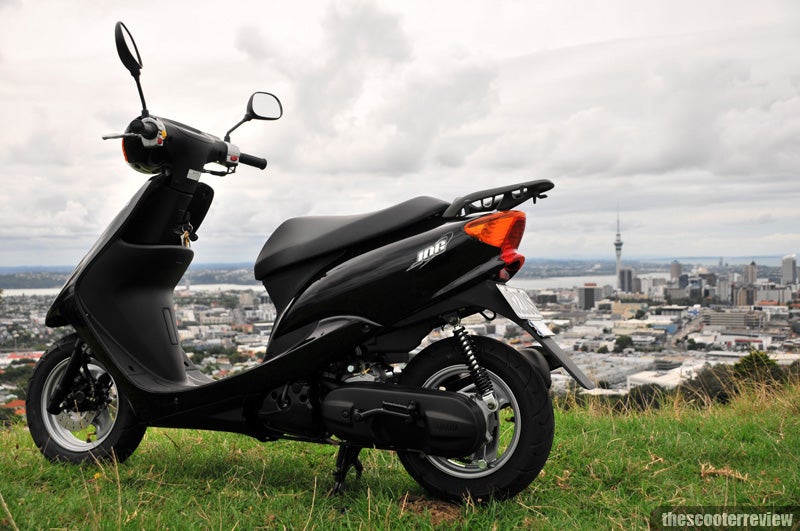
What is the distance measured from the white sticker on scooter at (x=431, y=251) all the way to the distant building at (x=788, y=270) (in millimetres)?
15748

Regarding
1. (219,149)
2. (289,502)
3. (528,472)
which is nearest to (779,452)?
(528,472)

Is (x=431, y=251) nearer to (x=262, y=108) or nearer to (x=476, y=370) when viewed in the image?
(x=476, y=370)

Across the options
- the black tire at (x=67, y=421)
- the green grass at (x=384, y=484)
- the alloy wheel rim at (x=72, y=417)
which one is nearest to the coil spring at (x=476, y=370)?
the green grass at (x=384, y=484)

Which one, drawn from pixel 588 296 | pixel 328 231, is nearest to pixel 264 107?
pixel 328 231

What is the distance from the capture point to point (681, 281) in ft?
70.7

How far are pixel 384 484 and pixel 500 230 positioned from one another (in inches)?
44.9

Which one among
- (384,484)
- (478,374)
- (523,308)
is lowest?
(384,484)

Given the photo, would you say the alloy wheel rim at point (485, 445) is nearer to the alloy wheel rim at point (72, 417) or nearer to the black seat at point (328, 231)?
the black seat at point (328, 231)

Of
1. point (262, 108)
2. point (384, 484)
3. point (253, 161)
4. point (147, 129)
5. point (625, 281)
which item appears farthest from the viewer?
point (625, 281)

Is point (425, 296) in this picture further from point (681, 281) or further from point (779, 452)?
point (681, 281)

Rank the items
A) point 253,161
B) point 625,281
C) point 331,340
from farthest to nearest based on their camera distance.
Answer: point 625,281 → point 253,161 → point 331,340

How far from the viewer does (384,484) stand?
9.48 feet

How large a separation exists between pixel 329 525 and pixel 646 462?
1.54m

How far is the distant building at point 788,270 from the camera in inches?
647
